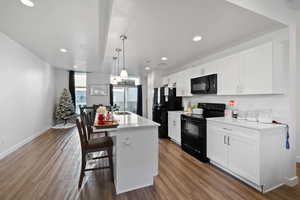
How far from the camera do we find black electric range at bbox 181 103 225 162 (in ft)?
9.14

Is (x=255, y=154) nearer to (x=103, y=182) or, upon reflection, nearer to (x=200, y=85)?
(x=200, y=85)

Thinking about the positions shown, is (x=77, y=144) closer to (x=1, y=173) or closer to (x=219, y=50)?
(x=1, y=173)

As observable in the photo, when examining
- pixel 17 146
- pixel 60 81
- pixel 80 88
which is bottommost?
pixel 17 146

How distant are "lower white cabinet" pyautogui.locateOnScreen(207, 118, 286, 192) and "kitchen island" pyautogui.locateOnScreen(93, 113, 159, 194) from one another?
4.35 feet

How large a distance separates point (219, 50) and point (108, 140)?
3341 mm

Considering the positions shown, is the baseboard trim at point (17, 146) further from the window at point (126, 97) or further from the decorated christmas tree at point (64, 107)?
the window at point (126, 97)

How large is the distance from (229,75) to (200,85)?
2.68 feet

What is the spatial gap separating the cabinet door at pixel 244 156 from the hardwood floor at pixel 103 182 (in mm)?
213

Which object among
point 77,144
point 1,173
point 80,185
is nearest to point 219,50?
point 80,185

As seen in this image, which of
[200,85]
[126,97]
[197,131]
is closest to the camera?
[197,131]

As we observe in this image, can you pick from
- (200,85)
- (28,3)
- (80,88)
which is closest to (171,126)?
(200,85)

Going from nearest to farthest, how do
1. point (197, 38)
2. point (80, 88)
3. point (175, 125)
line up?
point (197, 38) → point (175, 125) → point (80, 88)

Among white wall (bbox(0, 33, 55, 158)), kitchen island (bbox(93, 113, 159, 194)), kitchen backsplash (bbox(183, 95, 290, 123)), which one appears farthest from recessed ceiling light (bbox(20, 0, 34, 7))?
kitchen backsplash (bbox(183, 95, 290, 123))

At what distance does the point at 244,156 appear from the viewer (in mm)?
2012
